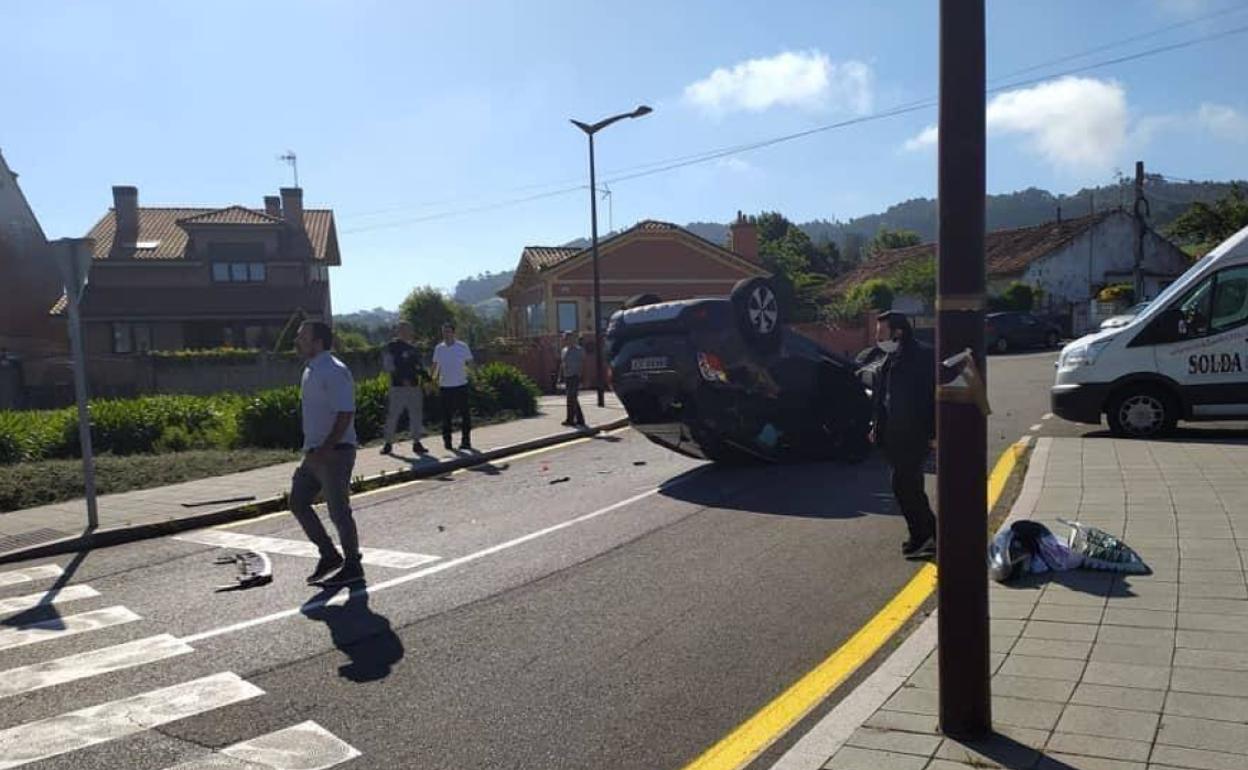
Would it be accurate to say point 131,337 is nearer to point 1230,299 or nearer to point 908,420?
point 1230,299

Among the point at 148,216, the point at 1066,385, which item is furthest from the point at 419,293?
the point at 1066,385

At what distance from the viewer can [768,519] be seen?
8.14 meters

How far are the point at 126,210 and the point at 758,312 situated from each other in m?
41.1

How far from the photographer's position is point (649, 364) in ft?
32.3

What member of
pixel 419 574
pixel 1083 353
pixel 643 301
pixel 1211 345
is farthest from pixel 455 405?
pixel 1211 345

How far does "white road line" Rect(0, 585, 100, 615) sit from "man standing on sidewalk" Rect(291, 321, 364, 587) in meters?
1.63

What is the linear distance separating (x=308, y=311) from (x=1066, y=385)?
3380 cm

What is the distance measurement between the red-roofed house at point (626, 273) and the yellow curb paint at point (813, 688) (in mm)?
30787

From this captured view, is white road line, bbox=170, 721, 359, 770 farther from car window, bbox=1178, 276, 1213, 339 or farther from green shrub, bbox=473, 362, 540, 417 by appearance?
green shrub, bbox=473, 362, 540, 417

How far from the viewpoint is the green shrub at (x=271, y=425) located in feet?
47.8

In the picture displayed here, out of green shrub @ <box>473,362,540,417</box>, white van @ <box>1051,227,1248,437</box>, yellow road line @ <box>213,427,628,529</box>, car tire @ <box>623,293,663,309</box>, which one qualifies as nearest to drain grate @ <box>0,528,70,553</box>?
yellow road line @ <box>213,427,628,529</box>

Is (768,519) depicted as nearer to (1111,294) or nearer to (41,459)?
(41,459)

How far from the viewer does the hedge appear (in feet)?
43.4

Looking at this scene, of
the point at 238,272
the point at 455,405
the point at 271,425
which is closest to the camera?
the point at 455,405
